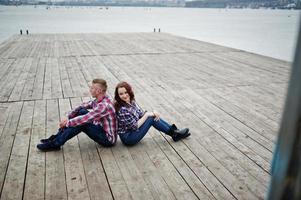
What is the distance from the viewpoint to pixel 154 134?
4445mm

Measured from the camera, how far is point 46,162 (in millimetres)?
3551

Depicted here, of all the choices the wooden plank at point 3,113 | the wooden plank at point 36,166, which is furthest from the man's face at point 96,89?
the wooden plank at point 3,113

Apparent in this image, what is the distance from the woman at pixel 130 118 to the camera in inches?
148

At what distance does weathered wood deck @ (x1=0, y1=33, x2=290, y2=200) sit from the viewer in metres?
3.09

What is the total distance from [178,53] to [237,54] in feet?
7.96

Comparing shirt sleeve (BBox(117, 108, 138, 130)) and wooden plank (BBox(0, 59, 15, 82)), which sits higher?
shirt sleeve (BBox(117, 108, 138, 130))

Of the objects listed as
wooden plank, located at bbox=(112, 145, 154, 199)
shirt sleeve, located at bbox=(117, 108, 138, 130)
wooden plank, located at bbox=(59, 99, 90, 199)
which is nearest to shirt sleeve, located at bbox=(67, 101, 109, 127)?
shirt sleeve, located at bbox=(117, 108, 138, 130)

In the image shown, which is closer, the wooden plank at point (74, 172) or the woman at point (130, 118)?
the wooden plank at point (74, 172)

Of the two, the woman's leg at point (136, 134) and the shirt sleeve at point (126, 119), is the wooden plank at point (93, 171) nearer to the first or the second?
the woman's leg at point (136, 134)

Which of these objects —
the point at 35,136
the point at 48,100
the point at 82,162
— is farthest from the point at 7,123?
the point at 82,162

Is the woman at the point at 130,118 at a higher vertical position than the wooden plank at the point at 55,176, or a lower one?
higher

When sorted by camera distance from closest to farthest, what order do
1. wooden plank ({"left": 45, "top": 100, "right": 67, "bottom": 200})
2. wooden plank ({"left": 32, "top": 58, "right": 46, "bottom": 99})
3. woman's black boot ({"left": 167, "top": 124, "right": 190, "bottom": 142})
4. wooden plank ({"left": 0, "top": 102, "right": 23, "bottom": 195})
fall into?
wooden plank ({"left": 45, "top": 100, "right": 67, "bottom": 200})
wooden plank ({"left": 0, "top": 102, "right": 23, "bottom": 195})
woman's black boot ({"left": 167, "top": 124, "right": 190, "bottom": 142})
wooden plank ({"left": 32, "top": 58, "right": 46, "bottom": 99})

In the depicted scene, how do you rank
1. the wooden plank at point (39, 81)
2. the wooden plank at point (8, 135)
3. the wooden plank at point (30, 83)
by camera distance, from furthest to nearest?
the wooden plank at point (39, 81)
the wooden plank at point (30, 83)
the wooden plank at point (8, 135)

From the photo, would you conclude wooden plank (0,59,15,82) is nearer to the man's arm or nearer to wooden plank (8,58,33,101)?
wooden plank (8,58,33,101)
